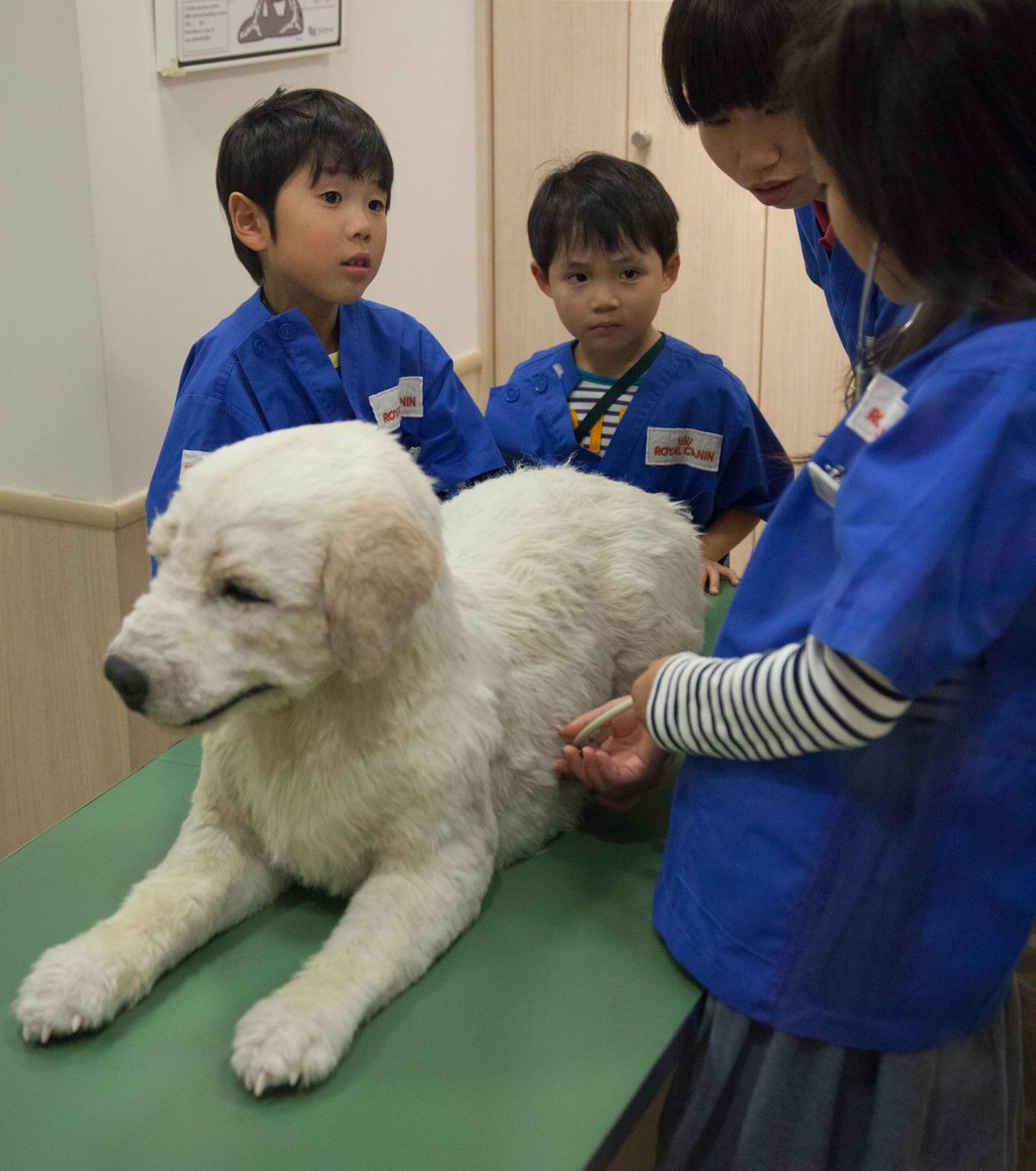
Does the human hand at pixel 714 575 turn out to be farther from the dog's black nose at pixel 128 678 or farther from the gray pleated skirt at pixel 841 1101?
the dog's black nose at pixel 128 678

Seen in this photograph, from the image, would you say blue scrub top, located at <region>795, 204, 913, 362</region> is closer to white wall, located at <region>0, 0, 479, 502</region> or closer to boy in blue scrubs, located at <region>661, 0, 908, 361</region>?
boy in blue scrubs, located at <region>661, 0, 908, 361</region>

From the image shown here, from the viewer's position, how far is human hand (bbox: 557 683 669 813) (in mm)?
1196

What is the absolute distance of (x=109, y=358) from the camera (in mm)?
1932

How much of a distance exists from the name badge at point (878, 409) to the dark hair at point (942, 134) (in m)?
0.07

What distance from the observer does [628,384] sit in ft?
6.08

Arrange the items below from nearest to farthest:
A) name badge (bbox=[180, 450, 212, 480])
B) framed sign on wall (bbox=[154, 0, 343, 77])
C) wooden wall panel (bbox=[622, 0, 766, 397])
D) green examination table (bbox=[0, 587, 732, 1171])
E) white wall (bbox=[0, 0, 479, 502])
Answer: green examination table (bbox=[0, 587, 732, 1171]) → name badge (bbox=[180, 450, 212, 480]) → white wall (bbox=[0, 0, 479, 502]) → framed sign on wall (bbox=[154, 0, 343, 77]) → wooden wall panel (bbox=[622, 0, 766, 397])

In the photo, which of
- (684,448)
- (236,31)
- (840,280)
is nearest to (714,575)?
(684,448)

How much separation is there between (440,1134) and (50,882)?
1.67 feet

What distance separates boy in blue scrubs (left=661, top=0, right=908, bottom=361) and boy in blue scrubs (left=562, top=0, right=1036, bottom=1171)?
339mm

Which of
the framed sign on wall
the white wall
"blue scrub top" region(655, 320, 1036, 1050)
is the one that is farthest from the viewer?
the framed sign on wall

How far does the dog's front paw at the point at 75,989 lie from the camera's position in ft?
3.14

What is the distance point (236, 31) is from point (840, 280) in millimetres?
1244

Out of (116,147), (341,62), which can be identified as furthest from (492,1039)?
(341,62)

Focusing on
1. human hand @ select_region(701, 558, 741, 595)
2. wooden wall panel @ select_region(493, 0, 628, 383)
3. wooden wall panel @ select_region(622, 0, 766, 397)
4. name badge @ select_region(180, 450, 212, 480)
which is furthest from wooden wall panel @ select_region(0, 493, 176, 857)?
wooden wall panel @ select_region(622, 0, 766, 397)
